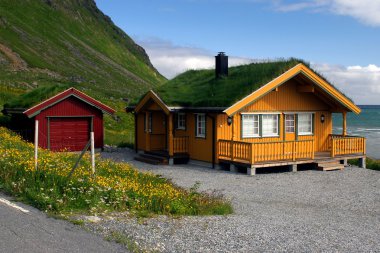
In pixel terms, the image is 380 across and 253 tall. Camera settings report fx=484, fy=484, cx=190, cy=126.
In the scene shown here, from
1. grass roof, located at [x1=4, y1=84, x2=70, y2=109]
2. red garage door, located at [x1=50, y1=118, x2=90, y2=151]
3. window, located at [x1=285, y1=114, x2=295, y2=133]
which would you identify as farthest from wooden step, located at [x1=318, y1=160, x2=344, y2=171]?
grass roof, located at [x1=4, y1=84, x2=70, y2=109]

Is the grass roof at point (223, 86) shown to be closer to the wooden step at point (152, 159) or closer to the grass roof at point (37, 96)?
the wooden step at point (152, 159)

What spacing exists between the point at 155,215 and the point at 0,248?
154 inches

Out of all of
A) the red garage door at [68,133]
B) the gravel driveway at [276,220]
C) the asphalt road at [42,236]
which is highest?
the red garage door at [68,133]

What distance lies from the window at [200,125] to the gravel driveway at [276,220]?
9.31 feet

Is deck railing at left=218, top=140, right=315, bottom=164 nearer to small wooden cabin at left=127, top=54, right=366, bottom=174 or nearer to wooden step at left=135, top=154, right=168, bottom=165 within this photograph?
small wooden cabin at left=127, top=54, right=366, bottom=174

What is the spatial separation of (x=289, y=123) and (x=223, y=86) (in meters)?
3.86

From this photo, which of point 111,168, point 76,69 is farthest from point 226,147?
point 76,69

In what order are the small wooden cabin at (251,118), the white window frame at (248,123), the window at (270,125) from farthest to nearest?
the window at (270,125), the white window frame at (248,123), the small wooden cabin at (251,118)

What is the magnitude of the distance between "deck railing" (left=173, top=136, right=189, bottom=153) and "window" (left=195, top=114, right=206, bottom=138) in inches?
31.0

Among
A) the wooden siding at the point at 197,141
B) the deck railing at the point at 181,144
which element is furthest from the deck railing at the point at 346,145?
the deck railing at the point at 181,144

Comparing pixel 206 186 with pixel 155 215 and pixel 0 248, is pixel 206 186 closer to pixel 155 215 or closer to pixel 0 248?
pixel 155 215

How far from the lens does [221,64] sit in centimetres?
2541

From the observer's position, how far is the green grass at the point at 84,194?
1067 centimetres

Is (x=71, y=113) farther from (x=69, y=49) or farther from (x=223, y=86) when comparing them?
(x=69, y=49)
